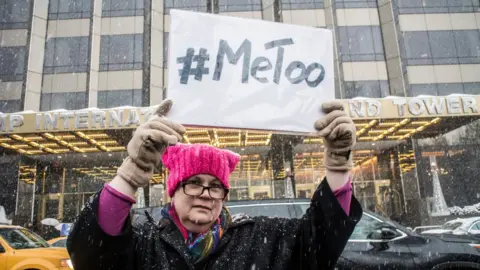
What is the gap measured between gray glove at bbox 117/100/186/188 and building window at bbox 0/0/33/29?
83.7 ft

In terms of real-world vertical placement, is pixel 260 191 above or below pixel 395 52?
below

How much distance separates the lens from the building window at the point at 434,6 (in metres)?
23.5

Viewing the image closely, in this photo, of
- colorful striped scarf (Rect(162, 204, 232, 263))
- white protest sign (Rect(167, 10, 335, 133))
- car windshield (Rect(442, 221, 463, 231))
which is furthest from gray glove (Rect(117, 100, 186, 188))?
car windshield (Rect(442, 221, 463, 231))

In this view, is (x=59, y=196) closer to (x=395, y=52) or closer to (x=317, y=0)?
(x=317, y=0)

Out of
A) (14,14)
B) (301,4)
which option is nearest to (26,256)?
(301,4)

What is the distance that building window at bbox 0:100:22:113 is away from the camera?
21.6m

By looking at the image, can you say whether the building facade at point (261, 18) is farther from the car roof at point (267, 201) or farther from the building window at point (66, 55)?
the car roof at point (267, 201)

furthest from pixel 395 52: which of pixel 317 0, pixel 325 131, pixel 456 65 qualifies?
pixel 325 131

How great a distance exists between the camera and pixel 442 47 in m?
22.8

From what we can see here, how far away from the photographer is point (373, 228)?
5.73 m

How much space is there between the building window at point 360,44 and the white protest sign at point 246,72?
21.7 meters

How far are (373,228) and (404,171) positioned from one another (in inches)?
698

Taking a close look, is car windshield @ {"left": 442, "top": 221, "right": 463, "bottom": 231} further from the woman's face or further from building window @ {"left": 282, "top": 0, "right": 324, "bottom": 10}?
building window @ {"left": 282, "top": 0, "right": 324, "bottom": 10}

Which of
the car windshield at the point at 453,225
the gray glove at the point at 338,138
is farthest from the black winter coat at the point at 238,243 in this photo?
the car windshield at the point at 453,225
